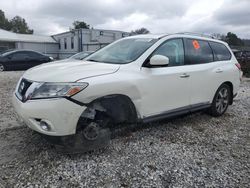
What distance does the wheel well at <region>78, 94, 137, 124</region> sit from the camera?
10.2 feet

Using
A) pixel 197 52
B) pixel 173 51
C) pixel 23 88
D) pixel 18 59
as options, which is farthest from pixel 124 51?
pixel 18 59

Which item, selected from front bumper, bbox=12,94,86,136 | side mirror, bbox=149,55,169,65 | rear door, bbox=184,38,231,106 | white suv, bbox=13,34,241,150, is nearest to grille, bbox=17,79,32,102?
white suv, bbox=13,34,241,150

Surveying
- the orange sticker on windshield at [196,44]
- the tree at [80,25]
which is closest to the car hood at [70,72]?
the orange sticker on windshield at [196,44]

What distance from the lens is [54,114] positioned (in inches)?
108

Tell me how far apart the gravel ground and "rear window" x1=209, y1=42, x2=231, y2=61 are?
5.10 ft

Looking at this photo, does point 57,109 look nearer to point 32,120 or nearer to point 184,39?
point 32,120

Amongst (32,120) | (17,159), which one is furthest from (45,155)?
(32,120)

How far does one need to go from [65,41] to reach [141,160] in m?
32.9

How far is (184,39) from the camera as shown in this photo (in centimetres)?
431

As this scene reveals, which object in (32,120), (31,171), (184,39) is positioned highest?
(184,39)

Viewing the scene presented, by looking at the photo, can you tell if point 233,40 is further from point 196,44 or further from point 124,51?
point 124,51

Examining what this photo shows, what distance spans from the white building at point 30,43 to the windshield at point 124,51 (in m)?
32.4

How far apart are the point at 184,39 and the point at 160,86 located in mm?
1202

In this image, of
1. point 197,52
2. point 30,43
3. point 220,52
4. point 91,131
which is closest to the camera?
point 91,131
